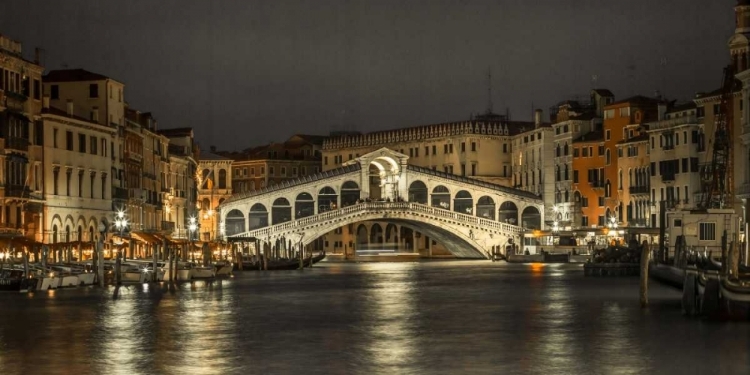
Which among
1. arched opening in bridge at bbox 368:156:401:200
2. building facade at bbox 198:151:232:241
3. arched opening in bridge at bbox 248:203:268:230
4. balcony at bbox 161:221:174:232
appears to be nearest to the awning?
balcony at bbox 161:221:174:232

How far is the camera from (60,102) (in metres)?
56.2

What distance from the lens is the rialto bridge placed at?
80562mm

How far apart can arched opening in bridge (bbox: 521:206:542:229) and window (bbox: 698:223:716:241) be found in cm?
3286

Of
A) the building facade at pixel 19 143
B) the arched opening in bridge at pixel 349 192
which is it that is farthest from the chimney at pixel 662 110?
the building facade at pixel 19 143

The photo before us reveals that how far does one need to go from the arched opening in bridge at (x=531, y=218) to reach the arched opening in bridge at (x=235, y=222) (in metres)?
15.9

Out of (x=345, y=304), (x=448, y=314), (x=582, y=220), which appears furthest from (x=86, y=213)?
(x=582, y=220)

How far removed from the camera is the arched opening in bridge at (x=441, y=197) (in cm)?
8688

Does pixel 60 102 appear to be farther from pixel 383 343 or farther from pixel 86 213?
pixel 383 343

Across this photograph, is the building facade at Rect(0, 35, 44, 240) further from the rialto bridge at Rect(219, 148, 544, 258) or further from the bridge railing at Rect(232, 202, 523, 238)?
the rialto bridge at Rect(219, 148, 544, 258)

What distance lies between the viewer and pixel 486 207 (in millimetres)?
87000

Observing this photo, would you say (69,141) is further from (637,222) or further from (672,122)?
(637,222)

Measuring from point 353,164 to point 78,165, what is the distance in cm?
3721

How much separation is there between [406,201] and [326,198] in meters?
8.15

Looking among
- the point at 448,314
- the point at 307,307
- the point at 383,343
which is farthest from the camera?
the point at 307,307
